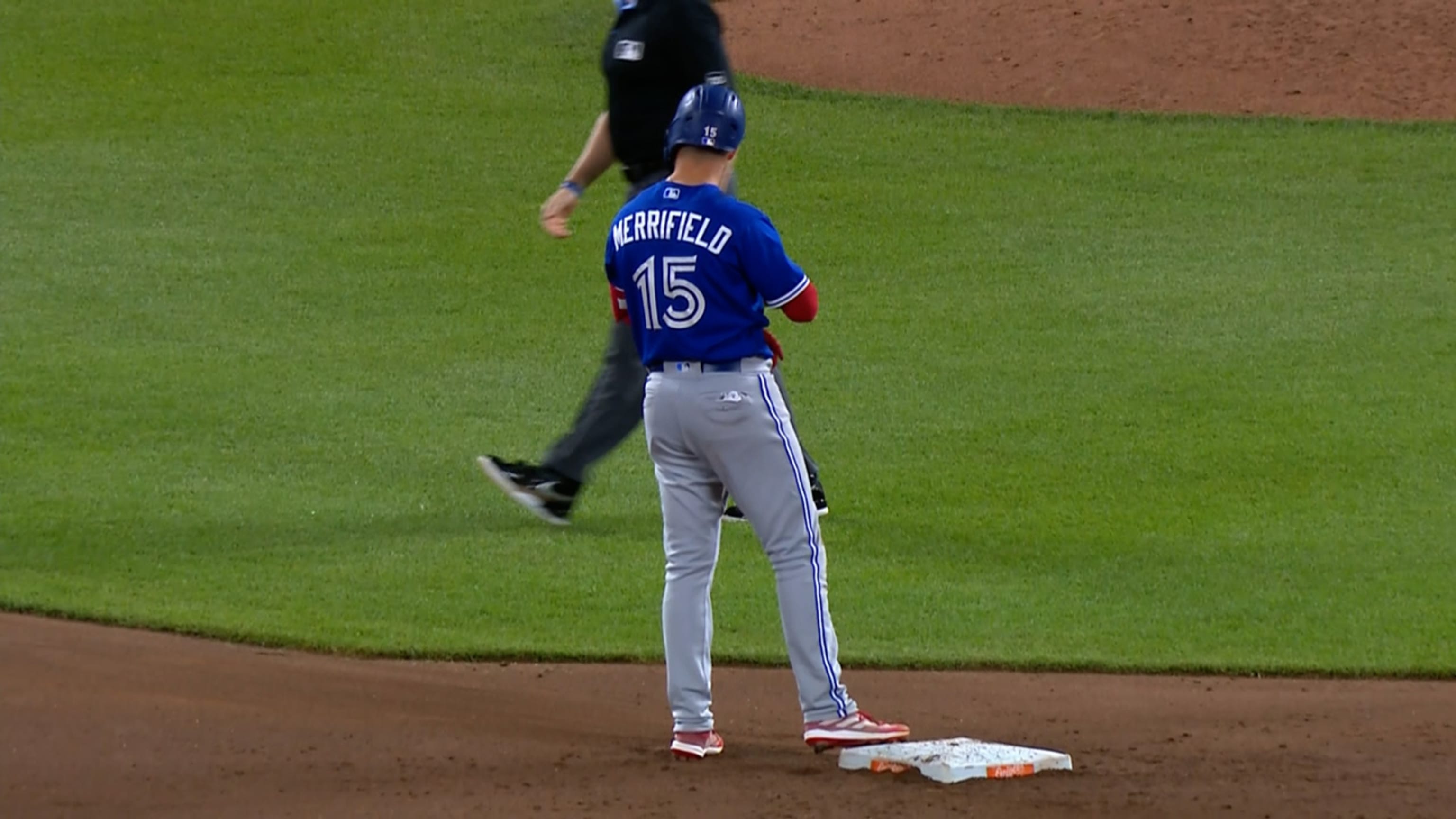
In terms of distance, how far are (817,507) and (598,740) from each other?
2.35 meters

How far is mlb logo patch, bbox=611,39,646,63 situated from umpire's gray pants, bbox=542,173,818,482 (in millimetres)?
434

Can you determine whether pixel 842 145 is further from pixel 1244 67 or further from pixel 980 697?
pixel 980 697

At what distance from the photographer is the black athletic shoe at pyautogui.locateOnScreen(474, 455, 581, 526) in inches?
283

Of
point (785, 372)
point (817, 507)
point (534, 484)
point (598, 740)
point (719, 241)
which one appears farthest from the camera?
point (785, 372)

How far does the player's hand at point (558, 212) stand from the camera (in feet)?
22.0

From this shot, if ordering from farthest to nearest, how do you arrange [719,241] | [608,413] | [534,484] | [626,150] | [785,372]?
[785,372] < [534,484] < [608,413] < [626,150] < [719,241]

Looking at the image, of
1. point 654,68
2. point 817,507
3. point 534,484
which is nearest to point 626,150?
point 654,68

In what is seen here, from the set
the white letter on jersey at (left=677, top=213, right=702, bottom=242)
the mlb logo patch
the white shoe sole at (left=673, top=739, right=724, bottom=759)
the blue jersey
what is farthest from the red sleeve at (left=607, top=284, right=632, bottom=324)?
the mlb logo patch

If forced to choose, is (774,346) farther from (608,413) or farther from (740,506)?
(608,413)

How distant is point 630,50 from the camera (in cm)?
679

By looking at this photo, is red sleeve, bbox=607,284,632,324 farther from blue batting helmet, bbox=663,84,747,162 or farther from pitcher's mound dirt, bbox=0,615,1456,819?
pitcher's mound dirt, bbox=0,615,1456,819

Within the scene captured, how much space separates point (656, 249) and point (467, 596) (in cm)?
234

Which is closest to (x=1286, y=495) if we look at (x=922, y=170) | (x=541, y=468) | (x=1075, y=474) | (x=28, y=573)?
(x=1075, y=474)

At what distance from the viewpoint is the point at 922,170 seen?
564 inches
